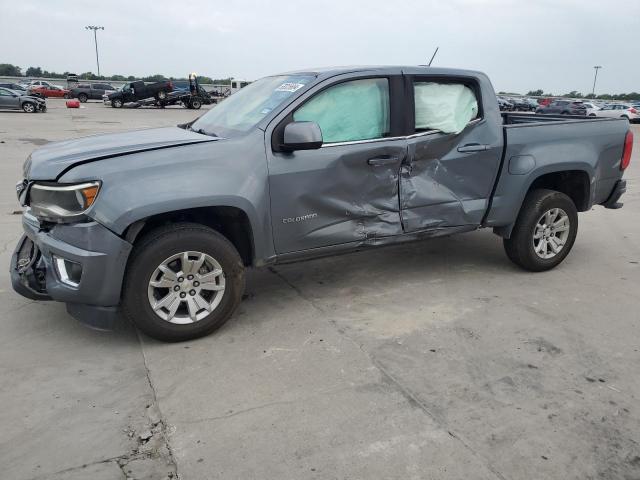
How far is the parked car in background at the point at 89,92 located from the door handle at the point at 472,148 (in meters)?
47.7

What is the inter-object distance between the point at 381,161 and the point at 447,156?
0.68 m

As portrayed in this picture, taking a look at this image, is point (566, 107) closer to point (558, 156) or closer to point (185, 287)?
point (558, 156)

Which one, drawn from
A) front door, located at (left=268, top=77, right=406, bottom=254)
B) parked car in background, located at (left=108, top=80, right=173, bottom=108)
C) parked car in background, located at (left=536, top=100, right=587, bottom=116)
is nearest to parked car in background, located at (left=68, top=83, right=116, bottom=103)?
parked car in background, located at (left=108, top=80, right=173, bottom=108)

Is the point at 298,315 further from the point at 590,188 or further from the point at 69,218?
the point at 590,188

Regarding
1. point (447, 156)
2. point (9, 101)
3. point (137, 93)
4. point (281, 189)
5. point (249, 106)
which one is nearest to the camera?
point (281, 189)

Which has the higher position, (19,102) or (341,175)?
(19,102)

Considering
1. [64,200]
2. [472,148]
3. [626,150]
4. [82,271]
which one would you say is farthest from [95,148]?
[626,150]

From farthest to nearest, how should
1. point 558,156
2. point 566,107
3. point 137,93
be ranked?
1. point 566,107
2. point 137,93
3. point 558,156

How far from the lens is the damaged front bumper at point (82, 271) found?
3.32m

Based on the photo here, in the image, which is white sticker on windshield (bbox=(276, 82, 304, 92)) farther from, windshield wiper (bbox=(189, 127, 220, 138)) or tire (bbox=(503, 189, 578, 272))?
tire (bbox=(503, 189, 578, 272))

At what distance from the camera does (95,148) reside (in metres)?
3.69

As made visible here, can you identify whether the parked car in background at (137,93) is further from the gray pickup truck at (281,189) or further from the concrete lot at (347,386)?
the gray pickup truck at (281,189)

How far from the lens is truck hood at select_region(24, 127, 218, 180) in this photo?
135 inches

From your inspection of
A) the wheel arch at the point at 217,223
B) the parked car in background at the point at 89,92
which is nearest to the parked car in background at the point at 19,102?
the parked car in background at the point at 89,92
